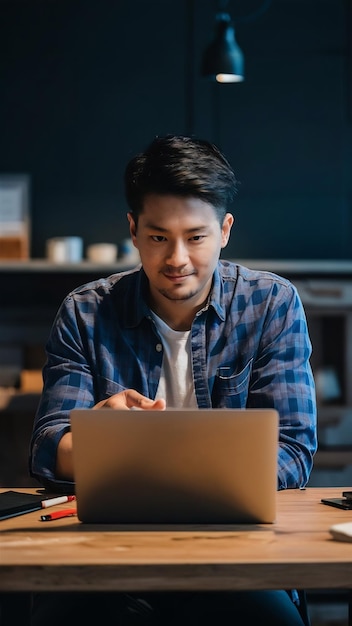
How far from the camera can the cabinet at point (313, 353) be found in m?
4.61

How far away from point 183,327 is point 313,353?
2509 mm

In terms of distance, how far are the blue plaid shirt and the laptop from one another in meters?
0.50

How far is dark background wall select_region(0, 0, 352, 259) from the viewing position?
4.99 m

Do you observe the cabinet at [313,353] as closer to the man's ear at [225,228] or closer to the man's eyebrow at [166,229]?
the man's ear at [225,228]

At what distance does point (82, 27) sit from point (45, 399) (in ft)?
11.0

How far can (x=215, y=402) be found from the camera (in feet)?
7.09

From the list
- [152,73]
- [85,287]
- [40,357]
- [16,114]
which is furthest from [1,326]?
[85,287]

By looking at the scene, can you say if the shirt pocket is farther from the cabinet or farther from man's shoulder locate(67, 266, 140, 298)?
the cabinet

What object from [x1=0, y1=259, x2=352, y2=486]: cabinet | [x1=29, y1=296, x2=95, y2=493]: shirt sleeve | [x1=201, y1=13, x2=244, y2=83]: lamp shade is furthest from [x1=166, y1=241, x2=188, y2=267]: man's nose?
[x1=0, y1=259, x2=352, y2=486]: cabinet

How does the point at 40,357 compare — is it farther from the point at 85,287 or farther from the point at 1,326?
the point at 85,287

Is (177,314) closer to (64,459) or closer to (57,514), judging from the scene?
(64,459)

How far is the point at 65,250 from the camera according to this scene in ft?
15.6

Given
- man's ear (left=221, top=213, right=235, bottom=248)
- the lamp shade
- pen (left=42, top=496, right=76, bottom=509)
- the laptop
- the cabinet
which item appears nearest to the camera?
the laptop

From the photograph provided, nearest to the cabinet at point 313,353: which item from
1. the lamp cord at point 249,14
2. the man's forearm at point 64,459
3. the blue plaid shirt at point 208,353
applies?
the lamp cord at point 249,14
